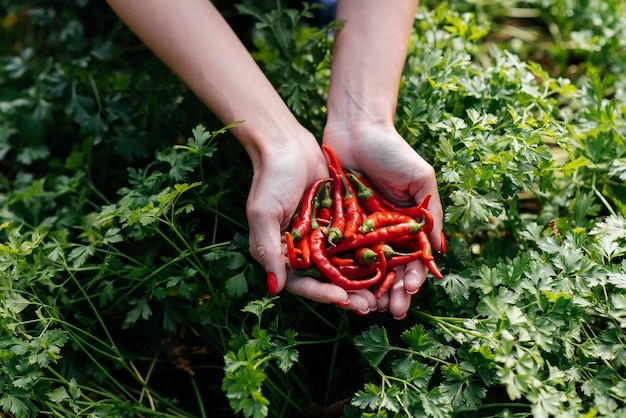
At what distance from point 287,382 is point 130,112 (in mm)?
1498

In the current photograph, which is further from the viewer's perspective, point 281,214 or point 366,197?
point 366,197

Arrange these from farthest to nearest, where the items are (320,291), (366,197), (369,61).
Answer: (369,61) < (366,197) < (320,291)

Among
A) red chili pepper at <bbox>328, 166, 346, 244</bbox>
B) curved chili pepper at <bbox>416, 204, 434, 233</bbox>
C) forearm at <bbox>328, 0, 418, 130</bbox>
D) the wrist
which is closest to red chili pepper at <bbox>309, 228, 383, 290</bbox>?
red chili pepper at <bbox>328, 166, 346, 244</bbox>

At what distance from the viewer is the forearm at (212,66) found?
2.33 meters

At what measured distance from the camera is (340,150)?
97.6 inches

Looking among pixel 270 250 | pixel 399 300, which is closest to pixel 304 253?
pixel 270 250

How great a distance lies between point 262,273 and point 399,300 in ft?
1.66

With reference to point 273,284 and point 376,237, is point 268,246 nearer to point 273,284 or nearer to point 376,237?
point 273,284

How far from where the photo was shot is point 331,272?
215cm

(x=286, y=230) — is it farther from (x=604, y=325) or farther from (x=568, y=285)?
(x=604, y=325)

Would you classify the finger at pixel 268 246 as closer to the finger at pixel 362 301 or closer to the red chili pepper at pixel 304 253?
the red chili pepper at pixel 304 253

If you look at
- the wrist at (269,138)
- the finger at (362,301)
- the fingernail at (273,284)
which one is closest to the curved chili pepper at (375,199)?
the wrist at (269,138)

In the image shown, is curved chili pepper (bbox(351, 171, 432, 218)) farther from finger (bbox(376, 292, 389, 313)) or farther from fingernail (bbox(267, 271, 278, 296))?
fingernail (bbox(267, 271, 278, 296))

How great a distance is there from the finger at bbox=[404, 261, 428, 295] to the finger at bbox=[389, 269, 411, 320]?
0.03 meters
